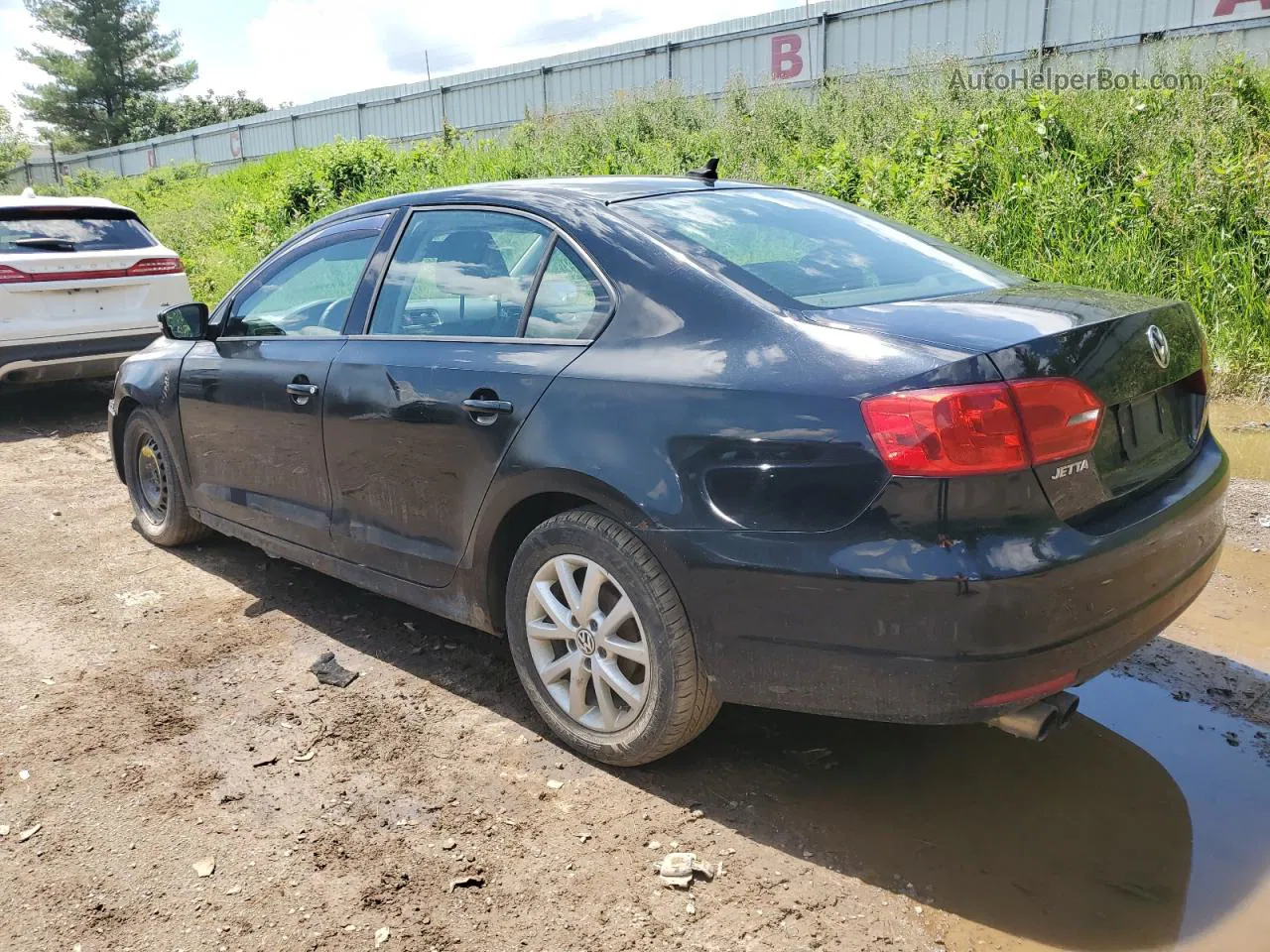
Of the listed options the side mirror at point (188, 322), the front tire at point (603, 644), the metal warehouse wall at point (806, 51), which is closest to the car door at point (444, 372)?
the front tire at point (603, 644)

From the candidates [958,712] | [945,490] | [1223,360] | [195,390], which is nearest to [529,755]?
[958,712]

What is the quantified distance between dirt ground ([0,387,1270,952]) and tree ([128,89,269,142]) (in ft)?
219

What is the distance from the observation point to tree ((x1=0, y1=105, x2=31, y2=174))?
5406cm

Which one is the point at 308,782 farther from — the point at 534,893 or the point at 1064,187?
the point at 1064,187

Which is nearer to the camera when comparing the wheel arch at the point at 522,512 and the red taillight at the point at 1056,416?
the red taillight at the point at 1056,416

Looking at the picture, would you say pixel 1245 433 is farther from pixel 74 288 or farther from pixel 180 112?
pixel 180 112

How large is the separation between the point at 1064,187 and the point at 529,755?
702cm

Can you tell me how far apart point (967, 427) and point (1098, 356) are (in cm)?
49

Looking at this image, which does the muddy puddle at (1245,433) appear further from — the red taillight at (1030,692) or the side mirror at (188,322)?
the side mirror at (188,322)

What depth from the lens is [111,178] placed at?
1571 inches
